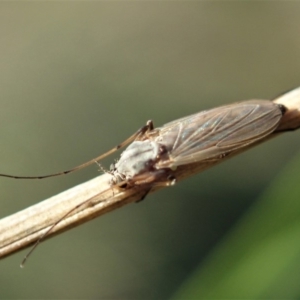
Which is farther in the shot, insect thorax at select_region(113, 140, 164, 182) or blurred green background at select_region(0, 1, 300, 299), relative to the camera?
blurred green background at select_region(0, 1, 300, 299)

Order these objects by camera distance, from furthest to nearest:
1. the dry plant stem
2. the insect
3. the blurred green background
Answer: the blurred green background, the insect, the dry plant stem

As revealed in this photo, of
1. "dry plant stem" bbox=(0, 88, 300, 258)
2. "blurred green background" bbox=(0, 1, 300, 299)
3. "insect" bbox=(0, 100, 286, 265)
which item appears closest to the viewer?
"dry plant stem" bbox=(0, 88, 300, 258)

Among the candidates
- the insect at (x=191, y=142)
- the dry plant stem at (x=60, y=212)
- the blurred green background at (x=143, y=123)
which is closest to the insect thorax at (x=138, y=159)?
the insect at (x=191, y=142)

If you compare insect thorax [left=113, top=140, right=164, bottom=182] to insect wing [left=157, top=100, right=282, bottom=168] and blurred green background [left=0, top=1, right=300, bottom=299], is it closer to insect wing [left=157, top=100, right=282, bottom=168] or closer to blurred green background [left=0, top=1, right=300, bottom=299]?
insect wing [left=157, top=100, right=282, bottom=168]

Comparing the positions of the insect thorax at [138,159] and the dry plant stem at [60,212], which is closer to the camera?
the dry plant stem at [60,212]

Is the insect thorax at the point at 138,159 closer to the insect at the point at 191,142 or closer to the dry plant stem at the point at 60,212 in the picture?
the insect at the point at 191,142

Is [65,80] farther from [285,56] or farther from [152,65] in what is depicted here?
[285,56]

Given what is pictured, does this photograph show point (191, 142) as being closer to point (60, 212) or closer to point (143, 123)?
point (60, 212)

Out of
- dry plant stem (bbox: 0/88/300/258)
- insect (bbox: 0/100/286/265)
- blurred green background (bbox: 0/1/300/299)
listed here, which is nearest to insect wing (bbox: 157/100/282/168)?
insect (bbox: 0/100/286/265)
